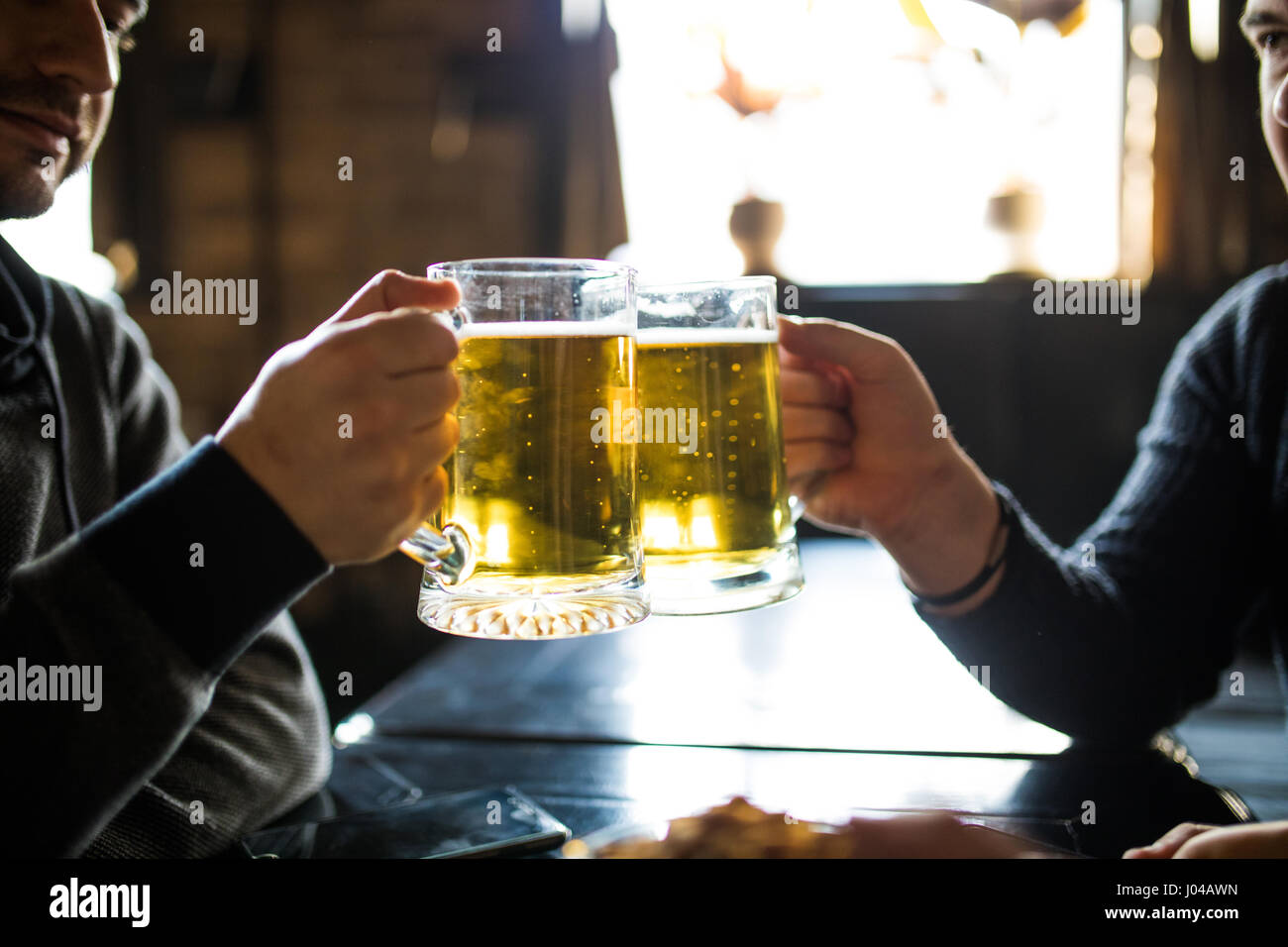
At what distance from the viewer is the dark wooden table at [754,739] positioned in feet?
2.52

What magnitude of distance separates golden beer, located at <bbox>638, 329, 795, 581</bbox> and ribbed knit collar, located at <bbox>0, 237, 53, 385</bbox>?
0.58 metres

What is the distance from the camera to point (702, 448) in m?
0.70

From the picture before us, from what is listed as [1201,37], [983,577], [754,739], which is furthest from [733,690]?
[1201,37]

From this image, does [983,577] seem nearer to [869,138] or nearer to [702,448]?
[702,448]

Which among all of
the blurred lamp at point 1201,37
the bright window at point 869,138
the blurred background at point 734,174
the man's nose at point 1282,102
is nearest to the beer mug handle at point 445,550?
the man's nose at point 1282,102

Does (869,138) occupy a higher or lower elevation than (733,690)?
higher

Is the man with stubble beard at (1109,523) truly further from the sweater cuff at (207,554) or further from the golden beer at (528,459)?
the sweater cuff at (207,554)

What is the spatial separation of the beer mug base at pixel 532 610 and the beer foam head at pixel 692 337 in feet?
0.64

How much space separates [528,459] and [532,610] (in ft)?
0.30

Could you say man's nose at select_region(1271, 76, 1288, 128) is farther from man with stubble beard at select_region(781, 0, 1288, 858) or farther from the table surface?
the table surface

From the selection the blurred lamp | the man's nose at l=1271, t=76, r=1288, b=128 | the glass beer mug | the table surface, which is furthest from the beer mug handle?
the blurred lamp

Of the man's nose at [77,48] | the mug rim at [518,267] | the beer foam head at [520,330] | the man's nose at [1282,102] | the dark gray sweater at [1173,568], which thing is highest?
the man's nose at [77,48]

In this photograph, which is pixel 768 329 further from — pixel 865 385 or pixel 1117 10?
pixel 1117 10
